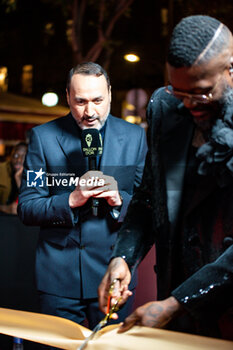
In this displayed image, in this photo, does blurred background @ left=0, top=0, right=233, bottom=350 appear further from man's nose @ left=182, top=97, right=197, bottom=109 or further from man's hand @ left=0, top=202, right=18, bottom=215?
man's nose @ left=182, top=97, right=197, bottom=109

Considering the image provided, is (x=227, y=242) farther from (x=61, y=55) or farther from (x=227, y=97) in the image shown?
(x=61, y=55)

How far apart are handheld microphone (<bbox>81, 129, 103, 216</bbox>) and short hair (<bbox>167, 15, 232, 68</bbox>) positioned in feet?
3.93

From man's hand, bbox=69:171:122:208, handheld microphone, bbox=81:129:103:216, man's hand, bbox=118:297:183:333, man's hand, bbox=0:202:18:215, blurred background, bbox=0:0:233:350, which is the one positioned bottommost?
man's hand, bbox=118:297:183:333

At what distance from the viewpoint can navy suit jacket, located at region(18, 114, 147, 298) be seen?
277 cm

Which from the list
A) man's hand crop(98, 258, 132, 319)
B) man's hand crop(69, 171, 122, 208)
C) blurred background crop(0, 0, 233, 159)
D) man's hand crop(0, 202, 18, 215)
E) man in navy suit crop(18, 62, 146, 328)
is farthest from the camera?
blurred background crop(0, 0, 233, 159)

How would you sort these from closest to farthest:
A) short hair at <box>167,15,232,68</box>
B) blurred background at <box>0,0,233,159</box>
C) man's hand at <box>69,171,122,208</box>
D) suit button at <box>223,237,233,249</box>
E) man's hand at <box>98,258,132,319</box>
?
short hair at <box>167,15,232,68</box>, suit button at <box>223,237,233,249</box>, man's hand at <box>98,258,132,319</box>, man's hand at <box>69,171,122,208</box>, blurred background at <box>0,0,233,159</box>

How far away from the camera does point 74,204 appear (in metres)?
2.70

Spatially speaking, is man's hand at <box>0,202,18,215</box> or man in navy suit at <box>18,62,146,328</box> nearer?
man in navy suit at <box>18,62,146,328</box>

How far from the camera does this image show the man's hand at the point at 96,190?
2.62 m

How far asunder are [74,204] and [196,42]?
137 centimetres

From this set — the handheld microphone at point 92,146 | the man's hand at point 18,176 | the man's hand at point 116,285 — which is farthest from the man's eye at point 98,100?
the man's hand at point 18,176

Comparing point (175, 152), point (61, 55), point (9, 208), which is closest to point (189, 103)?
point (175, 152)

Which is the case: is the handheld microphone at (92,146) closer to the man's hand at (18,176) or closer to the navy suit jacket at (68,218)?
the navy suit jacket at (68,218)

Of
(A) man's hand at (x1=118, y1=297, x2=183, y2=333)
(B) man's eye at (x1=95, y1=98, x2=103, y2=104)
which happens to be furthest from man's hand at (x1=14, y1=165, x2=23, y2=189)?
(A) man's hand at (x1=118, y1=297, x2=183, y2=333)
